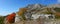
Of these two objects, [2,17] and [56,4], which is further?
[2,17]

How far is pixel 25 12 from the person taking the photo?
13.3 feet

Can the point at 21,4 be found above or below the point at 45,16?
above

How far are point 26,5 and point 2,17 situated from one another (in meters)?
0.63

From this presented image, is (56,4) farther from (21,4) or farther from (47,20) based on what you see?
(21,4)

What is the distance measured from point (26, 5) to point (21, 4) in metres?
0.13

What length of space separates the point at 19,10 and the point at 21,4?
149mm

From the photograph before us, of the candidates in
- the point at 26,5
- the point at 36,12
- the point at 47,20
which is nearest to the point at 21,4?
the point at 26,5

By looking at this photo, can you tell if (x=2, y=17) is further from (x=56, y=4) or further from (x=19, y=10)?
(x=56, y=4)

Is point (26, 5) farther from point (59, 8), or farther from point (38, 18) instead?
point (59, 8)

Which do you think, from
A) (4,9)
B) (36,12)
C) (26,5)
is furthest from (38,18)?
(4,9)

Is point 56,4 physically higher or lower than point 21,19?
higher

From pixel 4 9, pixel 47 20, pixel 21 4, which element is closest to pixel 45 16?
pixel 47 20

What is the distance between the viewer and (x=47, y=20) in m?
3.96

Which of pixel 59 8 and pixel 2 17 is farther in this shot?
pixel 2 17
